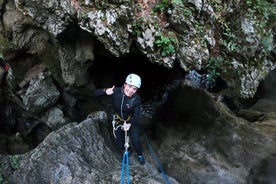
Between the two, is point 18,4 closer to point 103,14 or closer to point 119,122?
point 103,14

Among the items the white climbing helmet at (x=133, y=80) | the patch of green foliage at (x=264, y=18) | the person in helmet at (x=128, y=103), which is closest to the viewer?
the white climbing helmet at (x=133, y=80)

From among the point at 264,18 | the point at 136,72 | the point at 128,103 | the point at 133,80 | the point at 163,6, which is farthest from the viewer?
the point at 136,72

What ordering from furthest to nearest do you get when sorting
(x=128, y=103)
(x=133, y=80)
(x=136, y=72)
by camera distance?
(x=136, y=72)
(x=128, y=103)
(x=133, y=80)

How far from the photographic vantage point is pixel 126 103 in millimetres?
6484

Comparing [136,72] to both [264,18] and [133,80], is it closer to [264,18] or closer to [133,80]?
[264,18]

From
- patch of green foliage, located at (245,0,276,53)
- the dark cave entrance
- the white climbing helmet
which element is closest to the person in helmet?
the white climbing helmet

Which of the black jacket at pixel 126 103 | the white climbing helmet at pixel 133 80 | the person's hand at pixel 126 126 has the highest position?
the white climbing helmet at pixel 133 80

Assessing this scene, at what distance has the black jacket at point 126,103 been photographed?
646cm

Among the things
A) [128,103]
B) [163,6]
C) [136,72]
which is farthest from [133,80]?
[136,72]

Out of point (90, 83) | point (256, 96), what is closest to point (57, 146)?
point (90, 83)

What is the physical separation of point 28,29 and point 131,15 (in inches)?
130

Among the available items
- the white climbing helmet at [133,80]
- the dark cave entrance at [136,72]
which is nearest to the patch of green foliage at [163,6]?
the white climbing helmet at [133,80]

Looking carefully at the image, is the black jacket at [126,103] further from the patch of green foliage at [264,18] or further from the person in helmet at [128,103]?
the patch of green foliage at [264,18]

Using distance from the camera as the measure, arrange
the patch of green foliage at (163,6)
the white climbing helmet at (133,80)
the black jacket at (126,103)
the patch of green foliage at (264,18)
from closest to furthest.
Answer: the white climbing helmet at (133,80) → the black jacket at (126,103) → the patch of green foliage at (163,6) → the patch of green foliage at (264,18)
